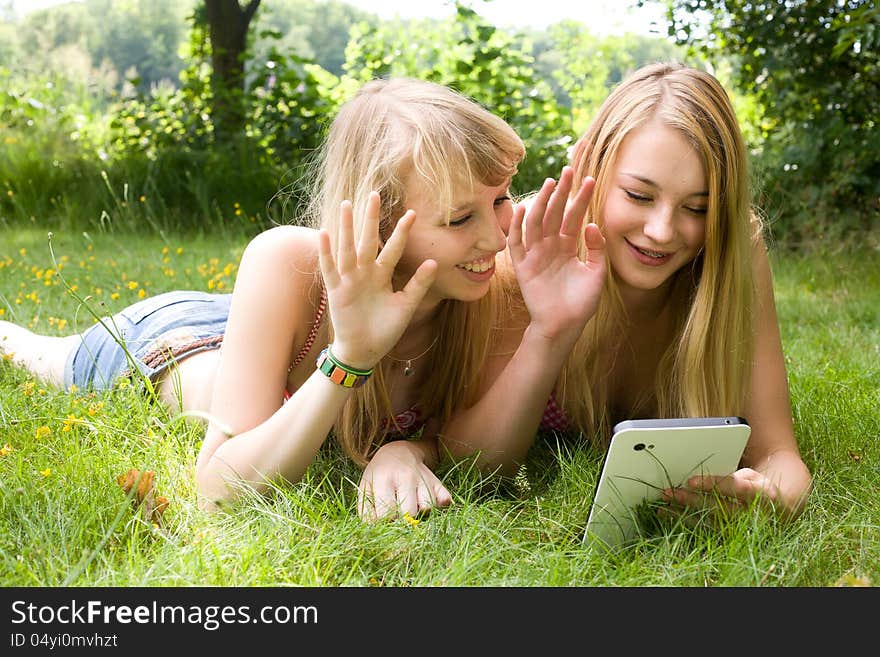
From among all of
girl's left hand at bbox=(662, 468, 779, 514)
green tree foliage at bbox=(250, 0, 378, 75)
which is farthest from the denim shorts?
green tree foliage at bbox=(250, 0, 378, 75)

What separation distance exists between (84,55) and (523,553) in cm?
1027

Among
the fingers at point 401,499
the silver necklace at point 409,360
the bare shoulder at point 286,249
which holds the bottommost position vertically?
the fingers at point 401,499

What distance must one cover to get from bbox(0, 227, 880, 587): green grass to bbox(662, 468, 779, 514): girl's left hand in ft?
0.17

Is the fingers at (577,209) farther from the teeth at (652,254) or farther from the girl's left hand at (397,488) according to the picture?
the girl's left hand at (397,488)

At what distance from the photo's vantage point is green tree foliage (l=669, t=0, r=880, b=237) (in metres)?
5.79

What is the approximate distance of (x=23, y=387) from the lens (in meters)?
2.81

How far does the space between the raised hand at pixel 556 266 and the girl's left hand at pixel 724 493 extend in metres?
0.43

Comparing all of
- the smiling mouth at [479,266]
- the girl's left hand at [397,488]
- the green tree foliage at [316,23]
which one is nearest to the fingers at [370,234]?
the smiling mouth at [479,266]

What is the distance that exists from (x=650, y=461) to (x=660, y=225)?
1.83 feet

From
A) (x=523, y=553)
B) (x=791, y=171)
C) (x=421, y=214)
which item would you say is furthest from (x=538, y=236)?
(x=791, y=171)

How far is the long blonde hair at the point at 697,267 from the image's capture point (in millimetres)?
2271

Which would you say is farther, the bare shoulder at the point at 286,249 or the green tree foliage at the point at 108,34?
the green tree foliage at the point at 108,34

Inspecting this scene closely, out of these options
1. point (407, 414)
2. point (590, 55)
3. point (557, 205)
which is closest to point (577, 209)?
point (557, 205)

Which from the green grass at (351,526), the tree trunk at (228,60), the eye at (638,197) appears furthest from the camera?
the tree trunk at (228,60)
